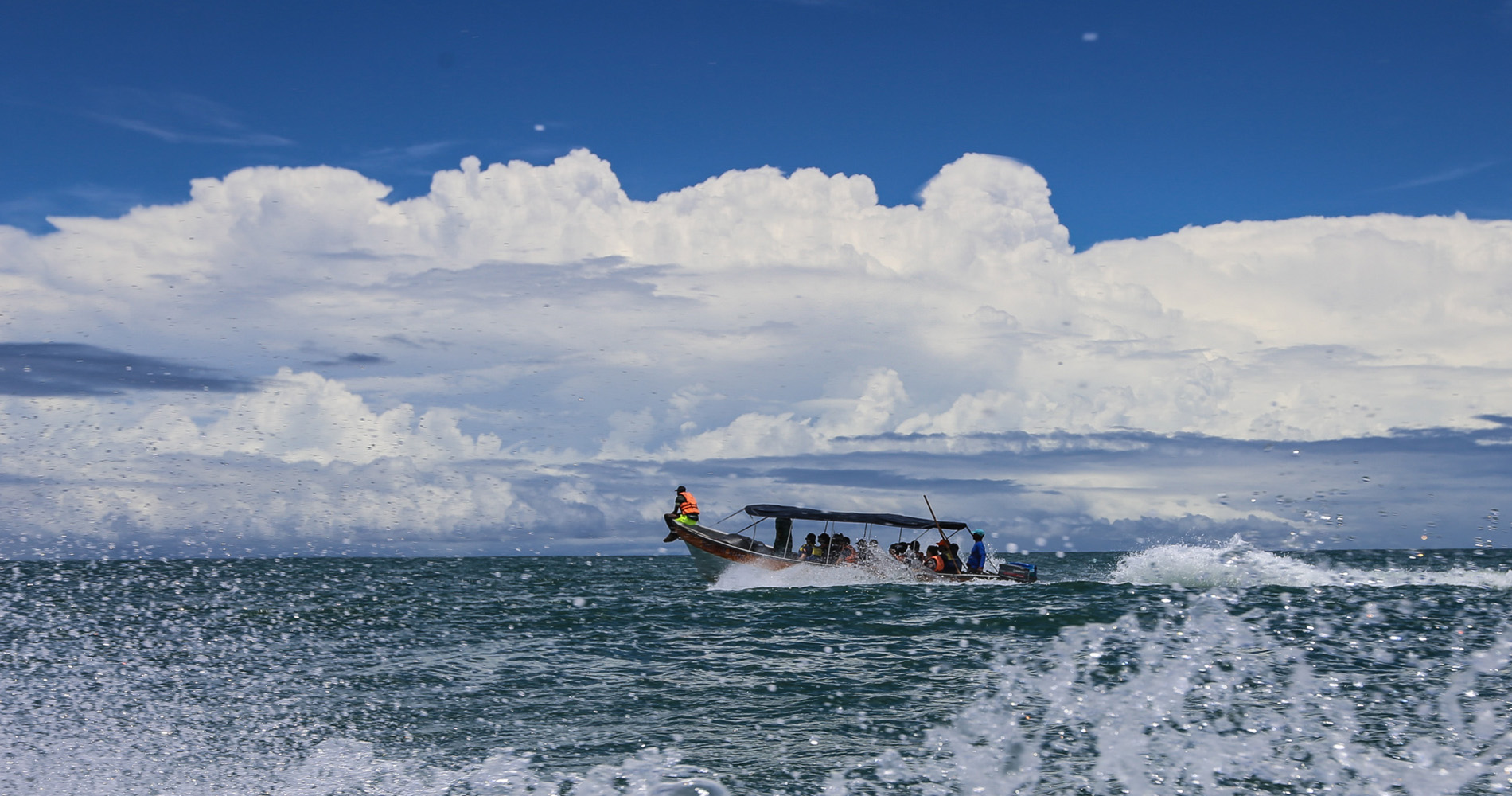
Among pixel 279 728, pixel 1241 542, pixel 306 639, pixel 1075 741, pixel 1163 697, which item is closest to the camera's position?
pixel 1075 741

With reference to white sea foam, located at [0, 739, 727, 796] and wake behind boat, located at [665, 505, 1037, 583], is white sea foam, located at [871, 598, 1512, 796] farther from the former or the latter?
wake behind boat, located at [665, 505, 1037, 583]

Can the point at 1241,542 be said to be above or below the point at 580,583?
above

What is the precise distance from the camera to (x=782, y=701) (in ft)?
46.1

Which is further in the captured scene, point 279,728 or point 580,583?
point 580,583

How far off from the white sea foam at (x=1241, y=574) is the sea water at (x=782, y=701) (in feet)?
26.5

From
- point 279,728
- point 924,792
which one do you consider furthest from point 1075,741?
point 279,728

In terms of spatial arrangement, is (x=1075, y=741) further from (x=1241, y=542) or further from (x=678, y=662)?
(x=1241, y=542)

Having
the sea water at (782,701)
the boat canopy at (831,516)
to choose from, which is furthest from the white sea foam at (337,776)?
the boat canopy at (831,516)

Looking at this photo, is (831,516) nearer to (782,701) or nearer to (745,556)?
(745,556)

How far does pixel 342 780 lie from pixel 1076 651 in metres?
12.2

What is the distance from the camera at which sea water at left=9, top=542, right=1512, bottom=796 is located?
34.8 ft

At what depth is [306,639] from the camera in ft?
70.9

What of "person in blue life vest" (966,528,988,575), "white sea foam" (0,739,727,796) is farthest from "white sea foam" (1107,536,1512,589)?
"white sea foam" (0,739,727,796)

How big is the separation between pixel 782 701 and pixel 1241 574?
28.0 m
